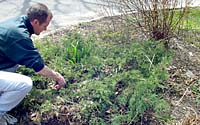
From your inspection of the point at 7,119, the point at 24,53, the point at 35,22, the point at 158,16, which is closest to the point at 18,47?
the point at 24,53

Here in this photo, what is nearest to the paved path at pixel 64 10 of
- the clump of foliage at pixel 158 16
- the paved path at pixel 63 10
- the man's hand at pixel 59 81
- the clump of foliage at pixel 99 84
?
the paved path at pixel 63 10

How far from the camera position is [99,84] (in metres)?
3.76

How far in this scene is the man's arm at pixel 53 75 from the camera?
352 centimetres

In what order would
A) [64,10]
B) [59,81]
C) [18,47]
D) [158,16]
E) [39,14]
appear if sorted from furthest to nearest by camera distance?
[64,10] → [158,16] → [59,81] → [39,14] → [18,47]

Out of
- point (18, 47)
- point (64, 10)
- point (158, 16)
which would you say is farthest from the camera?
point (64, 10)

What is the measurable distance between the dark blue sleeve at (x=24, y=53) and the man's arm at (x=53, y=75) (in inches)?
4.5

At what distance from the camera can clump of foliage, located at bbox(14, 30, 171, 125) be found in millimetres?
3609

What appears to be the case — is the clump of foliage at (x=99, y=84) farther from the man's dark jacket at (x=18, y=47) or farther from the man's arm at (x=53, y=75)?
the man's dark jacket at (x=18, y=47)

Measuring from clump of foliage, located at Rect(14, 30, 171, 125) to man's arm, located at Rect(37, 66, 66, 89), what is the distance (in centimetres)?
9

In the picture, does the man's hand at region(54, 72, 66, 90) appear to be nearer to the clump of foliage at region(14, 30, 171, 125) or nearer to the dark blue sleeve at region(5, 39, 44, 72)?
the clump of foliage at region(14, 30, 171, 125)

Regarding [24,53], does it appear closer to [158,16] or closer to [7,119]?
[7,119]

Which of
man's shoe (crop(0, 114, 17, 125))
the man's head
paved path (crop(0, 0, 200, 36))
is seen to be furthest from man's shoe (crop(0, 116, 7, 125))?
paved path (crop(0, 0, 200, 36))

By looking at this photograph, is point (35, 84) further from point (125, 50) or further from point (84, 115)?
point (125, 50)

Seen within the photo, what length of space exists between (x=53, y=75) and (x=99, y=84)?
464 millimetres
